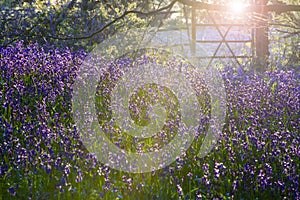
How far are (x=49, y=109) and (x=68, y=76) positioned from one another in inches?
26.0

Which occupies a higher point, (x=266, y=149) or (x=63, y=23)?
(x=63, y=23)

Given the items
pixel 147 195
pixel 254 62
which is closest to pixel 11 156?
pixel 147 195

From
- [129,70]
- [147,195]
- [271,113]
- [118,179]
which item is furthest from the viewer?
[129,70]

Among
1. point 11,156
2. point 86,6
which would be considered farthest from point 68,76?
point 86,6

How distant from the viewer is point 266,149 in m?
3.77

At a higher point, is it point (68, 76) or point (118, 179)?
point (68, 76)

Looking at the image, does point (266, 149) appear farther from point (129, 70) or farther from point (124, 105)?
point (129, 70)

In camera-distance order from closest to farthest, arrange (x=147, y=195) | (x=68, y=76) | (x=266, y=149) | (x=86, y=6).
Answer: (x=147, y=195) → (x=266, y=149) → (x=68, y=76) → (x=86, y=6)

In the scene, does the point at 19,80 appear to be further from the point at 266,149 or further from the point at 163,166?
the point at 266,149

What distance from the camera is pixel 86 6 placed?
11.0 meters

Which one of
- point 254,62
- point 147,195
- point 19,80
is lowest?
point 254,62

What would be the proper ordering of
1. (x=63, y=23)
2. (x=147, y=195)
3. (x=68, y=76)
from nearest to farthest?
(x=147, y=195), (x=68, y=76), (x=63, y=23)

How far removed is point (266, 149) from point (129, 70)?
299 cm

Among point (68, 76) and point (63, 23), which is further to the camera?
point (63, 23)
